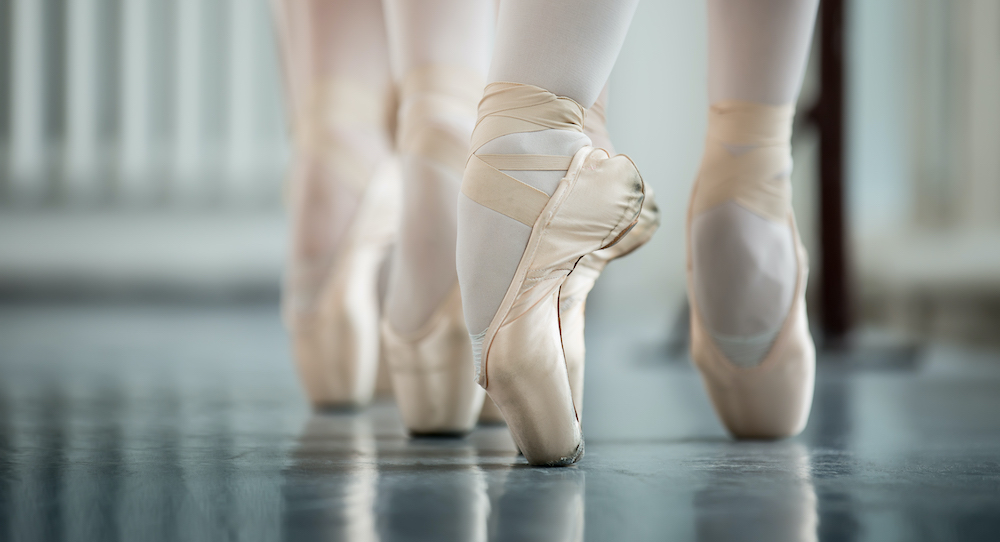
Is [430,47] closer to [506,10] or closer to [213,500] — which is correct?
[506,10]

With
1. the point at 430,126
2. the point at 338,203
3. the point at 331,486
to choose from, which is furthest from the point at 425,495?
the point at 338,203

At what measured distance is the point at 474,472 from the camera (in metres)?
0.46

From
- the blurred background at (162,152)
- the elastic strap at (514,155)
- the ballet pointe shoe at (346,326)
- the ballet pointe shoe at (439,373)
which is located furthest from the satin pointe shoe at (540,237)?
the blurred background at (162,152)

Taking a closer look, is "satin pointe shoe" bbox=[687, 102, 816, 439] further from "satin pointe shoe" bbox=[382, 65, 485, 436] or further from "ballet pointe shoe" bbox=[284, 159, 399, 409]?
"ballet pointe shoe" bbox=[284, 159, 399, 409]

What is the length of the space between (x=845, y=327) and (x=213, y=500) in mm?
1494

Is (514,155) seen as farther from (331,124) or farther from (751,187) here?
(331,124)

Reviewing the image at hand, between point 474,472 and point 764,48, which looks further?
point 764,48

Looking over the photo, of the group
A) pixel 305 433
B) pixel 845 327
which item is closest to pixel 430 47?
pixel 305 433

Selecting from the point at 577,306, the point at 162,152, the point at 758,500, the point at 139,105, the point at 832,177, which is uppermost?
the point at 139,105

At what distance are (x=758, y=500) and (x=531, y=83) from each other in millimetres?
252

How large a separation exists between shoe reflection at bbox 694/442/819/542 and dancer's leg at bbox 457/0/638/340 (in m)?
0.16

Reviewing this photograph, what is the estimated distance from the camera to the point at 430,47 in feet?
2.19

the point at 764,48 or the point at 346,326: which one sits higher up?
the point at 764,48

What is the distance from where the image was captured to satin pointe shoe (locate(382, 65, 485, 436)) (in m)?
0.62
